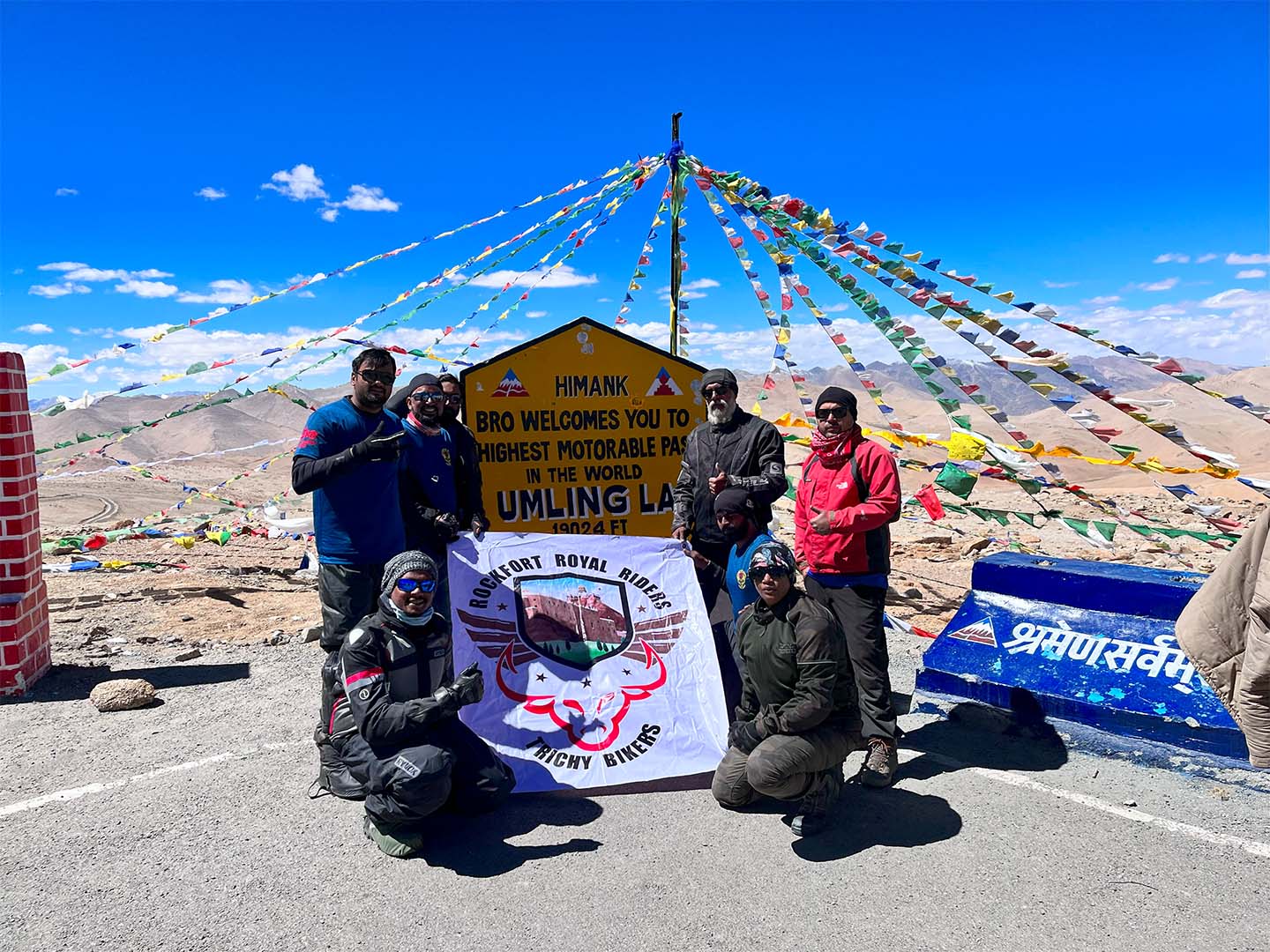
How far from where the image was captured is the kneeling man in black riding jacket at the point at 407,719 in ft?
11.8

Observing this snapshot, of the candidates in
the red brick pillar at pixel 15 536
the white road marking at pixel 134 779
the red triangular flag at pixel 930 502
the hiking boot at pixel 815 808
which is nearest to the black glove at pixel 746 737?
the hiking boot at pixel 815 808

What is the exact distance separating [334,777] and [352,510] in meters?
1.34

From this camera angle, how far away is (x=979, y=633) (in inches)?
211

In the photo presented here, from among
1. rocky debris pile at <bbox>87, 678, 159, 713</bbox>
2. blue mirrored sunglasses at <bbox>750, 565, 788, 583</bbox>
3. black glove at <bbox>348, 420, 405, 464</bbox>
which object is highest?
black glove at <bbox>348, 420, 405, 464</bbox>

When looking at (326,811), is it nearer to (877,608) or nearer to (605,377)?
(877,608)

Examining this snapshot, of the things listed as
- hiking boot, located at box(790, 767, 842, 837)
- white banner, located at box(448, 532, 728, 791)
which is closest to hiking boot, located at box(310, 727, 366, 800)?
white banner, located at box(448, 532, 728, 791)

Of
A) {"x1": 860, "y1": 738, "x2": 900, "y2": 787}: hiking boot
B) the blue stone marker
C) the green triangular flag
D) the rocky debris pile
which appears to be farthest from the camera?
the rocky debris pile

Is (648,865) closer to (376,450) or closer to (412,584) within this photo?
(412,584)

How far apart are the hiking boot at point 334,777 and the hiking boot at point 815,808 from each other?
2.08 meters

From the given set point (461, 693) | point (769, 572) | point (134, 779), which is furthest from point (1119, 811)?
point (134, 779)

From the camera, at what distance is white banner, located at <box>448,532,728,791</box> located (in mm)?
4266

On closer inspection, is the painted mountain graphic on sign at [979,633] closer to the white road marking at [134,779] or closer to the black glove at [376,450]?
the black glove at [376,450]

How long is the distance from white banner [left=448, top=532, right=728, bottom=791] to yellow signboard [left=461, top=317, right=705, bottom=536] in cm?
112

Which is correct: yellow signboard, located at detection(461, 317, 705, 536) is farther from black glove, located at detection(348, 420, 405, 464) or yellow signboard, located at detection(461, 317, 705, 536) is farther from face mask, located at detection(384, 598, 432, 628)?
face mask, located at detection(384, 598, 432, 628)
